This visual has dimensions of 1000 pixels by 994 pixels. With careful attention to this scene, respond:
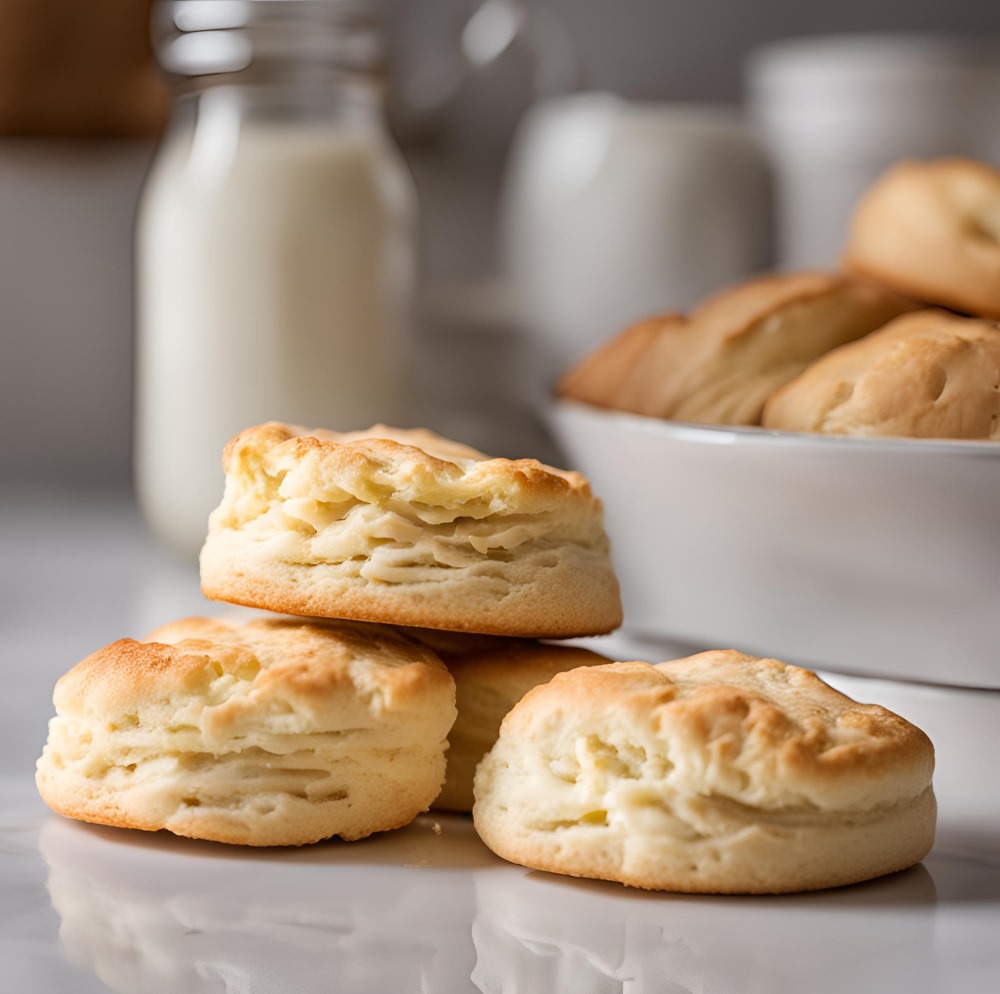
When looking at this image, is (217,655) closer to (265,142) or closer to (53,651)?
(53,651)

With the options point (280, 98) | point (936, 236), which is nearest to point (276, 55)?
point (280, 98)

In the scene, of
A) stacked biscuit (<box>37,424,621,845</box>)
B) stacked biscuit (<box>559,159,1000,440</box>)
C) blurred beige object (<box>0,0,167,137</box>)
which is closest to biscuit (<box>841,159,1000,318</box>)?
stacked biscuit (<box>559,159,1000,440</box>)

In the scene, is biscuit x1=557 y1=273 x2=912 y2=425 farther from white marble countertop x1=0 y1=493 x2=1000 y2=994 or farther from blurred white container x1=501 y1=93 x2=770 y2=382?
blurred white container x1=501 y1=93 x2=770 y2=382

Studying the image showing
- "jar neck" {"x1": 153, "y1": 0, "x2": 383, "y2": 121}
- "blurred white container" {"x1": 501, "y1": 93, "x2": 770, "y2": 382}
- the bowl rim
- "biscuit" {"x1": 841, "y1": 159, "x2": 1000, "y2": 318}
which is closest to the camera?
the bowl rim

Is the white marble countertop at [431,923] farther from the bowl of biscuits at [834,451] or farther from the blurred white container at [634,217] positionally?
the blurred white container at [634,217]

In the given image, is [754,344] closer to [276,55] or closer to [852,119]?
[276,55]

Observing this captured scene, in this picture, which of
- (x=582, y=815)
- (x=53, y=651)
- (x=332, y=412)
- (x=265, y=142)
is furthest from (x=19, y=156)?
(x=582, y=815)
